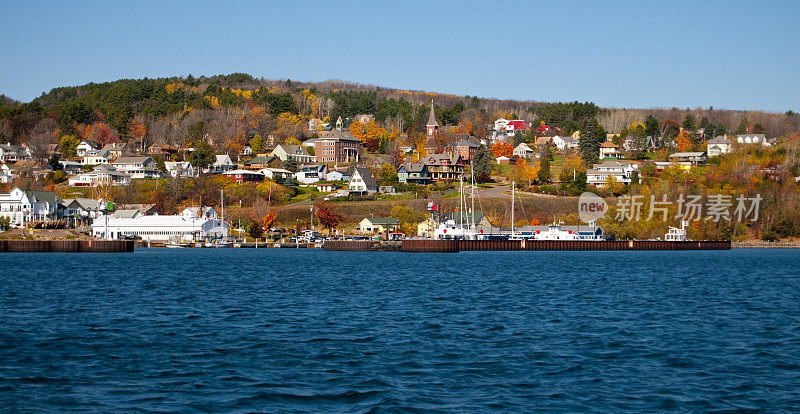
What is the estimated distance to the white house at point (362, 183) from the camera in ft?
419

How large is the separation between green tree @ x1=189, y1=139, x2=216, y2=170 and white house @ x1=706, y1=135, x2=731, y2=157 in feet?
355

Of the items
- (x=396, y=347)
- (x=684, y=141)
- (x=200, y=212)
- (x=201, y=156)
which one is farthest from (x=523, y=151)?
(x=396, y=347)

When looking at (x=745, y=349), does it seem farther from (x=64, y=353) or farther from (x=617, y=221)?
(x=617, y=221)

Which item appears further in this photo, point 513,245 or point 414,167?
point 414,167

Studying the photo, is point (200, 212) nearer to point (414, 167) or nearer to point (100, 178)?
point (100, 178)

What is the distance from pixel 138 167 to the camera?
141875 mm

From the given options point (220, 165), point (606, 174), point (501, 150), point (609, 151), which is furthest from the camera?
point (609, 151)

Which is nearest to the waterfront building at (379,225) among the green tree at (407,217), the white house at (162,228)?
the green tree at (407,217)

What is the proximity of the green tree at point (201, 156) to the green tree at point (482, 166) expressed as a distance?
52.5 metres

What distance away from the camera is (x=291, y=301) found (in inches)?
1380

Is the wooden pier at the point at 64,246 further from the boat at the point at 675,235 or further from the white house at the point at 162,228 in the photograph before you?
the boat at the point at 675,235

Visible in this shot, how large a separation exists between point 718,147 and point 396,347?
15738cm

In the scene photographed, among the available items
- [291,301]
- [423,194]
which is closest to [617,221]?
[423,194]

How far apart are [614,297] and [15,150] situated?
15280 centimetres
